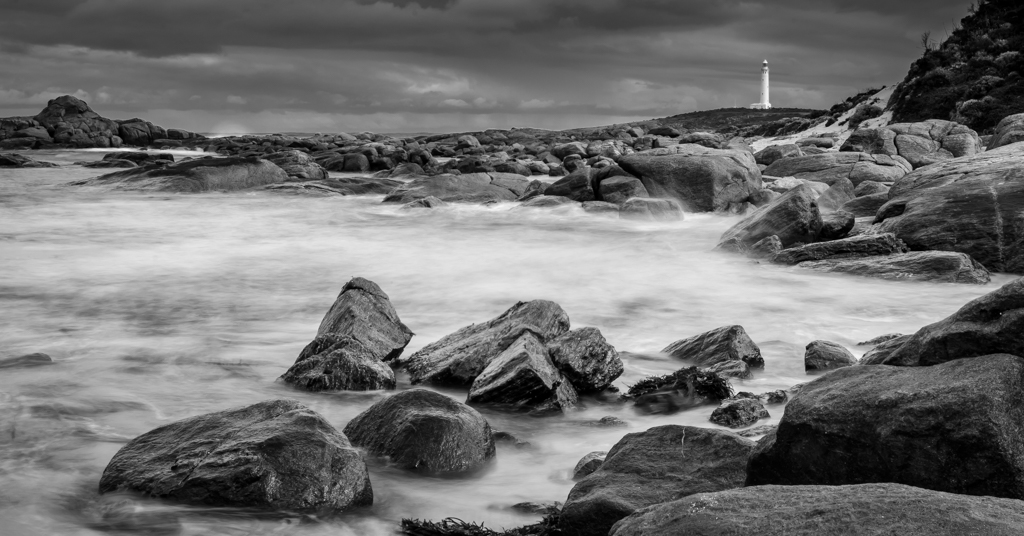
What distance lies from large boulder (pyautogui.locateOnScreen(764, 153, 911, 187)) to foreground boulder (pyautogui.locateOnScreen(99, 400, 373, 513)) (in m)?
17.6

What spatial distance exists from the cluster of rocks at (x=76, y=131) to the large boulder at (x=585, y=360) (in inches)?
2272

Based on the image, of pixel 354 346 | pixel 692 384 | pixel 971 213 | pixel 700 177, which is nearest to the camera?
pixel 692 384

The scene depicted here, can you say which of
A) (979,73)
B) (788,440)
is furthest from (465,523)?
(979,73)

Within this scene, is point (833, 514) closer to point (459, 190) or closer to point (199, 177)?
point (459, 190)

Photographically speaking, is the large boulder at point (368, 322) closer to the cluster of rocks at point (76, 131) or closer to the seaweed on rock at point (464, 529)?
the seaweed on rock at point (464, 529)

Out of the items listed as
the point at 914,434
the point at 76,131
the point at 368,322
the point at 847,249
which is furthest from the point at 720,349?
the point at 76,131

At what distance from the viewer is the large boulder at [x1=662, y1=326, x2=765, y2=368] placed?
6984 mm

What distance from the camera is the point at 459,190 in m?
22.3

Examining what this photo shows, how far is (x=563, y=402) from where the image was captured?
5.96m

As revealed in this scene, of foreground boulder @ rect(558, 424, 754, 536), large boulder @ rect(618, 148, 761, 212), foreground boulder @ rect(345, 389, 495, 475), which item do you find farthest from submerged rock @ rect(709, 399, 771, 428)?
large boulder @ rect(618, 148, 761, 212)

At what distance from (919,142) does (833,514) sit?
23644 mm

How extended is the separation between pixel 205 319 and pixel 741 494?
7.85 metres

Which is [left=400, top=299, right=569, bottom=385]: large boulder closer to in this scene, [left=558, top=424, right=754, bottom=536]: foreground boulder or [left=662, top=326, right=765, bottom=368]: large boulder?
[left=662, top=326, right=765, bottom=368]: large boulder

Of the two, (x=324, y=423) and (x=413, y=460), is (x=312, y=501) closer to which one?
(x=324, y=423)
